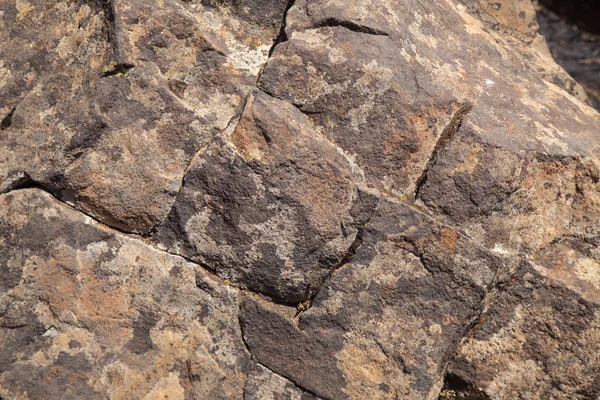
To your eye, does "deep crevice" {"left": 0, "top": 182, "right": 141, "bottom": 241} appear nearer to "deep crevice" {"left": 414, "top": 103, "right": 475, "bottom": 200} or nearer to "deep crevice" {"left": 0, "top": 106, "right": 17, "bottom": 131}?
"deep crevice" {"left": 0, "top": 106, "right": 17, "bottom": 131}

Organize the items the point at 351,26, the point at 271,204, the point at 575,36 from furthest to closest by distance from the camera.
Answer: the point at 575,36 → the point at 351,26 → the point at 271,204

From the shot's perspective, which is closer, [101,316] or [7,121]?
[101,316]

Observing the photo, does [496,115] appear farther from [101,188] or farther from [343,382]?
[101,188]

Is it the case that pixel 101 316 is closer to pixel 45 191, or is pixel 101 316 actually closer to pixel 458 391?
pixel 45 191

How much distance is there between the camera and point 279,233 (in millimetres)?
2062

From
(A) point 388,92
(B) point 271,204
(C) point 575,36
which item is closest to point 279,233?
(B) point 271,204

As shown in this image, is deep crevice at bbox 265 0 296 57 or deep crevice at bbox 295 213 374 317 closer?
deep crevice at bbox 295 213 374 317

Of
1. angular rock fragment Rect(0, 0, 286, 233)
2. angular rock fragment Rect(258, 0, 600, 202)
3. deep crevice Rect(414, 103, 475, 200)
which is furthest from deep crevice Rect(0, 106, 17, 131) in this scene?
deep crevice Rect(414, 103, 475, 200)

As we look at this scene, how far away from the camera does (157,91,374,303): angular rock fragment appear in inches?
80.6

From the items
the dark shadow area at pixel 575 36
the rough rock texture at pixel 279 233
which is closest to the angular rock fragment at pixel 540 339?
the rough rock texture at pixel 279 233

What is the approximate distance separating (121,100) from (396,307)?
1257 millimetres

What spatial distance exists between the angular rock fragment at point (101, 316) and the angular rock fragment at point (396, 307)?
0.35 metres

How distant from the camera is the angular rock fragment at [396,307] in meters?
2.07

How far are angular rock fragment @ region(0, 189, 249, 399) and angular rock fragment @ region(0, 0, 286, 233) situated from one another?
12cm
